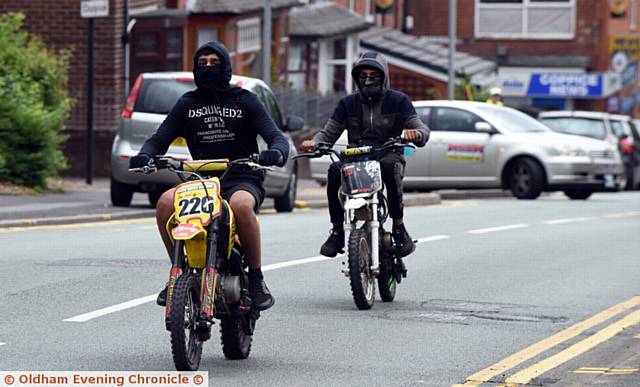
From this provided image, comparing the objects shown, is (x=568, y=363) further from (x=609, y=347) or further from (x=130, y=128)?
(x=130, y=128)

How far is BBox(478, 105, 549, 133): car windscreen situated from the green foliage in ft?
23.4

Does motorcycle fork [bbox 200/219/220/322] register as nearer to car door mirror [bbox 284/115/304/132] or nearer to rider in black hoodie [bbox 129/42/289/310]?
rider in black hoodie [bbox 129/42/289/310]

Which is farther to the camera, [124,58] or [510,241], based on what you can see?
[124,58]

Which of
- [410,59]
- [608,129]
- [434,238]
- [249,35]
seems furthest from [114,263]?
[410,59]

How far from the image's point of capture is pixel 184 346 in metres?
7.86

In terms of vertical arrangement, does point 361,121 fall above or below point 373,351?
above

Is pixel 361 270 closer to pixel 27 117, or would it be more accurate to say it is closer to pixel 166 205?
pixel 166 205

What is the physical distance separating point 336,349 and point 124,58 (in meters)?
20.2

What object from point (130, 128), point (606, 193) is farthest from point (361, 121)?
point (606, 193)

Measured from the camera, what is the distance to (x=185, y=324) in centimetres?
790

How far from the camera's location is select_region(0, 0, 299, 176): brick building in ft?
92.3

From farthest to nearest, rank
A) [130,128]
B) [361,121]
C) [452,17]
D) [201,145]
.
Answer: [452,17] → [130,128] → [361,121] → [201,145]

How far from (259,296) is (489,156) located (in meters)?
18.0

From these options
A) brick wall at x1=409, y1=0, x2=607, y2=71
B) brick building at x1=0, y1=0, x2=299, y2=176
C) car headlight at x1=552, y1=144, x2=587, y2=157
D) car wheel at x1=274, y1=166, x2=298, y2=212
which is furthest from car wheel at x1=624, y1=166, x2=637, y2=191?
brick wall at x1=409, y1=0, x2=607, y2=71
